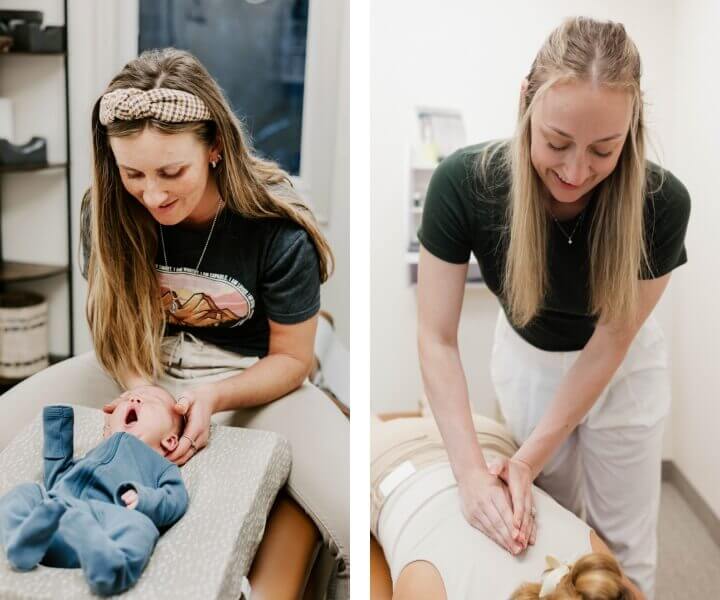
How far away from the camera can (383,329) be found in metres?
1.44

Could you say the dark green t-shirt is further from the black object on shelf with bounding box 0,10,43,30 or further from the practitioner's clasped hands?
the black object on shelf with bounding box 0,10,43,30

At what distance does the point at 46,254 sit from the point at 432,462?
78cm

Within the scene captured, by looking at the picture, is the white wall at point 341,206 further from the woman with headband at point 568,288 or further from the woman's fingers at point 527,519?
the woman's fingers at point 527,519

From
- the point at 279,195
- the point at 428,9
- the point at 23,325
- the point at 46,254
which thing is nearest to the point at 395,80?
the point at 428,9

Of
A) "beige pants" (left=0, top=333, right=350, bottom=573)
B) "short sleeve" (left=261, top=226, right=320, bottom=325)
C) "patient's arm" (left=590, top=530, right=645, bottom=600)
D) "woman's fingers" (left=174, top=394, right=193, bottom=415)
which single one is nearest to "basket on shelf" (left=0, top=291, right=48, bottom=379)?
"beige pants" (left=0, top=333, right=350, bottom=573)

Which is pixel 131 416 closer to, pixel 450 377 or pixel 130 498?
pixel 130 498

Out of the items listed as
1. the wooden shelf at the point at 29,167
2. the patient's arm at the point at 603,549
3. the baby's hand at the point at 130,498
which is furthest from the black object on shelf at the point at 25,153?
the patient's arm at the point at 603,549

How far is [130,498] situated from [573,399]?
0.76 meters

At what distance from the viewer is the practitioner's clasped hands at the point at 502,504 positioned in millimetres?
1229

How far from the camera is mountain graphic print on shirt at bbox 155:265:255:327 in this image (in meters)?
1.28

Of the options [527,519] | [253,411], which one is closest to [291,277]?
[253,411]

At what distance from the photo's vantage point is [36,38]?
124 centimetres

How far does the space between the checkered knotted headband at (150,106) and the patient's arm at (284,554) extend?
672 millimetres

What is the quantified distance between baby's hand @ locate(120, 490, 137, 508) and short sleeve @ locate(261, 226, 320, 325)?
38 centimetres
